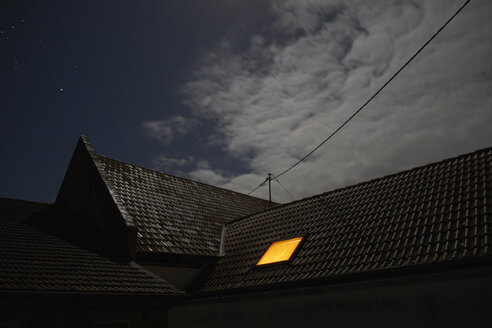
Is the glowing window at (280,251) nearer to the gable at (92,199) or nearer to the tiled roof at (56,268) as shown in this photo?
the tiled roof at (56,268)

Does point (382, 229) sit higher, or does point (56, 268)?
point (382, 229)

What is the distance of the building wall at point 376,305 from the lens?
5953mm

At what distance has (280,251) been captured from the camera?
10320 millimetres

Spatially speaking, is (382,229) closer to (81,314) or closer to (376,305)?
(376,305)

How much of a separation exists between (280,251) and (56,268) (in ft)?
18.2

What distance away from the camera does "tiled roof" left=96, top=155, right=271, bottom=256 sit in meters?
11.7

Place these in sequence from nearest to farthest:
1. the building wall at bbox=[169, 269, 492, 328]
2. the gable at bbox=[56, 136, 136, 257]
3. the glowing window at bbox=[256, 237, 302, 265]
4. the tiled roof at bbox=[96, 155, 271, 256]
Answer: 1. the building wall at bbox=[169, 269, 492, 328]
2. the glowing window at bbox=[256, 237, 302, 265]
3. the gable at bbox=[56, 136, 136, 257]
4. the tiled roof at bbox=[96, 155, 271, 256]

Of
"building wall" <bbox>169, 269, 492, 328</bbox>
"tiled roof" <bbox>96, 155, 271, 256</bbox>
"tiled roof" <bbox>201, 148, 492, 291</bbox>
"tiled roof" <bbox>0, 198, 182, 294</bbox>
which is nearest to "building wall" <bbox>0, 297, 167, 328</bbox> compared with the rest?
"tiled roof" <bbox>0, 198, 182, 294</bbox>

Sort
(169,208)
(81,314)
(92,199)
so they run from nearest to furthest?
(81,314) < (92,199) < (169,208)

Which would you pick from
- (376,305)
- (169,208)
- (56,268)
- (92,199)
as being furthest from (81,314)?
(169,208)

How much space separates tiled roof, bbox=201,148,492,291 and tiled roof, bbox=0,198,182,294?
2.40m

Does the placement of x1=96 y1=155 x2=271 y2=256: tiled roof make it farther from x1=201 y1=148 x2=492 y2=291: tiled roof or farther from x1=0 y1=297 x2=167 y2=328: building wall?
x1=0 y1=297 x2=167 y2=328: building wall

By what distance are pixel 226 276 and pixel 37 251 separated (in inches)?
190

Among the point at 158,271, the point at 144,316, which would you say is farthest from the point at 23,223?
the point at 144,316
